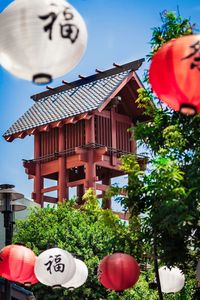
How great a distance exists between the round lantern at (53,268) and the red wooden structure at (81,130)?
1437 centimetres

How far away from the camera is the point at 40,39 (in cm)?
543

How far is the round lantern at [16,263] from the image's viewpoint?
10727mm

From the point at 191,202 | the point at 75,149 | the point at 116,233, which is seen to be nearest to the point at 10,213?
the point at 116,233

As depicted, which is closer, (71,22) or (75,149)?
(71,22)

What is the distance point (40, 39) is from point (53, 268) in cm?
645

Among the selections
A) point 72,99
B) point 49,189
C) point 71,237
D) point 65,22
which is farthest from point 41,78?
point 49,189

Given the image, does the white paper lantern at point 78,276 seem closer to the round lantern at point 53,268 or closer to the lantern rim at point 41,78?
the round lantern at point 53,268

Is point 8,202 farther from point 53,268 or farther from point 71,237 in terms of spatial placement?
point 71,237

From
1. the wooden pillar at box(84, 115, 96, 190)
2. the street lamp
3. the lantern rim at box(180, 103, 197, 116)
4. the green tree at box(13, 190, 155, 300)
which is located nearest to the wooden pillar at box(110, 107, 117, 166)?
the wooden pillar at box(84, 115, 96, 190)

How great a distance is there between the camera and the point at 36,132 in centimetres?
2830

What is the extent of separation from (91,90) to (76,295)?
38.5 ft

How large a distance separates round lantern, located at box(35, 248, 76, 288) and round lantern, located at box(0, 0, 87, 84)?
6039 mm

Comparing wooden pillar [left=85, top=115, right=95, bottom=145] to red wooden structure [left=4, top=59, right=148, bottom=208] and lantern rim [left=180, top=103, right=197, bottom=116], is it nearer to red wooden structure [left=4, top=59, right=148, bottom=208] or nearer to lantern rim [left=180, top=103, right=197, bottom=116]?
red wooden structure [left=4, top=59, right=148, bottom=208]

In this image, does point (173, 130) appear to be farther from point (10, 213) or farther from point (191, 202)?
point (10, 213)
